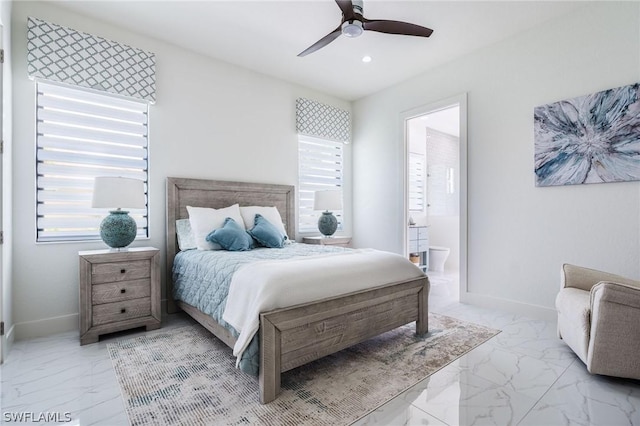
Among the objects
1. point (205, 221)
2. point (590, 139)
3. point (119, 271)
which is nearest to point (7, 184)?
point (119, 271)

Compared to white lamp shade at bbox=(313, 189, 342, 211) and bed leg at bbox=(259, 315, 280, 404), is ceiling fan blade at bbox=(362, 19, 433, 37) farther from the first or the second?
bed leg at bbox=(259, 315, 280, 404)

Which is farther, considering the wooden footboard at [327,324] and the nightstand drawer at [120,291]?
the nightstand drawer at [120,291]

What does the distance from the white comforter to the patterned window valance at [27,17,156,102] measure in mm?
2414

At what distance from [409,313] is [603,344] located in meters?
1.22

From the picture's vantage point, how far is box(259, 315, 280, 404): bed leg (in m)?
1.72

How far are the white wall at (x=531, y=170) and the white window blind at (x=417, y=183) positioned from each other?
1839 mm

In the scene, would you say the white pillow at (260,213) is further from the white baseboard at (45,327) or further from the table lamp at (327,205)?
the white baseboard at (45,327)

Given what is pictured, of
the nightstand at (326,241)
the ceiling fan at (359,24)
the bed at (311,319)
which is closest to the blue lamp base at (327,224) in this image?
the nightstand at (326,241)

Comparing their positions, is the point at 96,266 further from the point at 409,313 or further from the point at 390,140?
the point at 390,140

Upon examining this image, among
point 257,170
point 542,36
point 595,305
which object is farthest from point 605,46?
point 257,170

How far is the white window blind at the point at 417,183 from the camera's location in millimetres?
5922

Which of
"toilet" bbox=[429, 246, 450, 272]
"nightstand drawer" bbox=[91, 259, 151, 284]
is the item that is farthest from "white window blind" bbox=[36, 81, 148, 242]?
"toilet" bbox=[429, 246, 450, 272]

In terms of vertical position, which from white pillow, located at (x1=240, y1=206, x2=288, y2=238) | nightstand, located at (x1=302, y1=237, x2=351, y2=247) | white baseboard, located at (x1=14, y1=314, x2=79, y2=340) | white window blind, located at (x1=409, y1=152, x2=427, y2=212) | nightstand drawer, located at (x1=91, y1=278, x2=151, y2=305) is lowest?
white baseboard, located at (x1=14, y1=314, x2=79, y2=340)

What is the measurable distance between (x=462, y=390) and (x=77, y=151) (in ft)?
12.2
